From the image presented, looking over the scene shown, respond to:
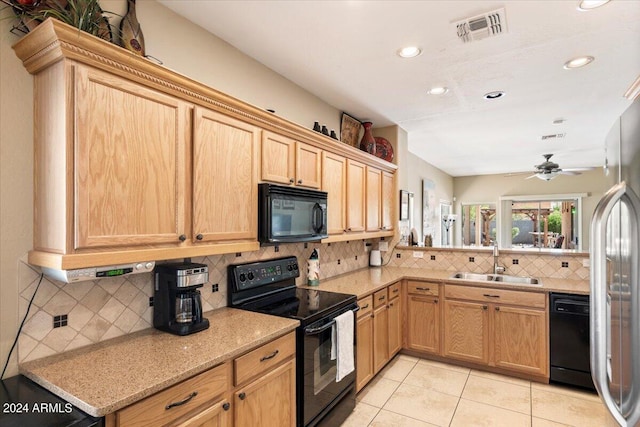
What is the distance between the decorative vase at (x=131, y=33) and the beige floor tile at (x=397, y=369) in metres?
3.23

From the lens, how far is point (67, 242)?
1336 millimetres

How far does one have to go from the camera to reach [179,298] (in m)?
1.82

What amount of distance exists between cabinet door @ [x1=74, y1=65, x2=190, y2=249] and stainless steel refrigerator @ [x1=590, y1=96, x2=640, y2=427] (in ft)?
5.81

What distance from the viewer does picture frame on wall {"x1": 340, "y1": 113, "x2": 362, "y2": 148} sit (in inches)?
150

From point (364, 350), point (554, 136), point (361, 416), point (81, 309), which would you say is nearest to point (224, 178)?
point (81, 309)

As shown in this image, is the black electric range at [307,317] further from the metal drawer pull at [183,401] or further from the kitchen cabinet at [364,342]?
the metal drawer pull at [183,401]

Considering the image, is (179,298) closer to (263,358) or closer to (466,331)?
(263,358)

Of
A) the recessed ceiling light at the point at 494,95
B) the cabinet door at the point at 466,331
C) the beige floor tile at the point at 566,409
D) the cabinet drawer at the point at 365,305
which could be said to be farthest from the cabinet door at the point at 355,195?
the beige floor tile at the point at 566,409

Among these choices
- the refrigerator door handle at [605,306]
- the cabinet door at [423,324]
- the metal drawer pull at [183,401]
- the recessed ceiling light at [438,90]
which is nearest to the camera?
the refrigerator door handle at [605,306]

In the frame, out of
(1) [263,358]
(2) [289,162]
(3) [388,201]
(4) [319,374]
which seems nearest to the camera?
(1) [263,358]

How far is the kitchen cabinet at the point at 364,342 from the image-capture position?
2771 mm

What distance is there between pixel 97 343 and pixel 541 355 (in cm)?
346

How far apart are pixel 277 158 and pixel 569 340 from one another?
9.71 feet

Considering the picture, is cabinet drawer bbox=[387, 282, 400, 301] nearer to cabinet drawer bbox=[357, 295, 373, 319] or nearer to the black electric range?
cabinet drawer bbox=[357, 295, 373, 319]
